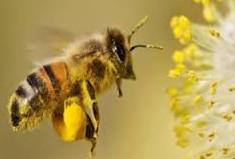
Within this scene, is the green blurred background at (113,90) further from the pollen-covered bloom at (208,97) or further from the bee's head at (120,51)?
the bee's head at (120,51)

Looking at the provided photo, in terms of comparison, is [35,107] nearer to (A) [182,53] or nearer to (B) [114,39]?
(B) [114,39]

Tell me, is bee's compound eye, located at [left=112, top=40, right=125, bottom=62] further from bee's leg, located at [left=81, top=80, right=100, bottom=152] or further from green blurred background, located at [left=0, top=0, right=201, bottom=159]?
green blurred background, located at [left=0, top=0, right=201, bottom=159]

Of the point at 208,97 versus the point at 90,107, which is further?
the point at 208,97

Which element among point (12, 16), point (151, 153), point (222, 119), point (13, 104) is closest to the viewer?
point (13, 104)

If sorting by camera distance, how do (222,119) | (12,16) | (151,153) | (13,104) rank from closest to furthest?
1. (13,104)
2. (222,119)
3. (151,153)
4. (12,16)

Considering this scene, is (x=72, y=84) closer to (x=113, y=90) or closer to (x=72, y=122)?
(x=72, y=122)

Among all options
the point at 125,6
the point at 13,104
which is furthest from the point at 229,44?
the point at 125,6

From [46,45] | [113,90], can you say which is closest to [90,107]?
[46,45]
